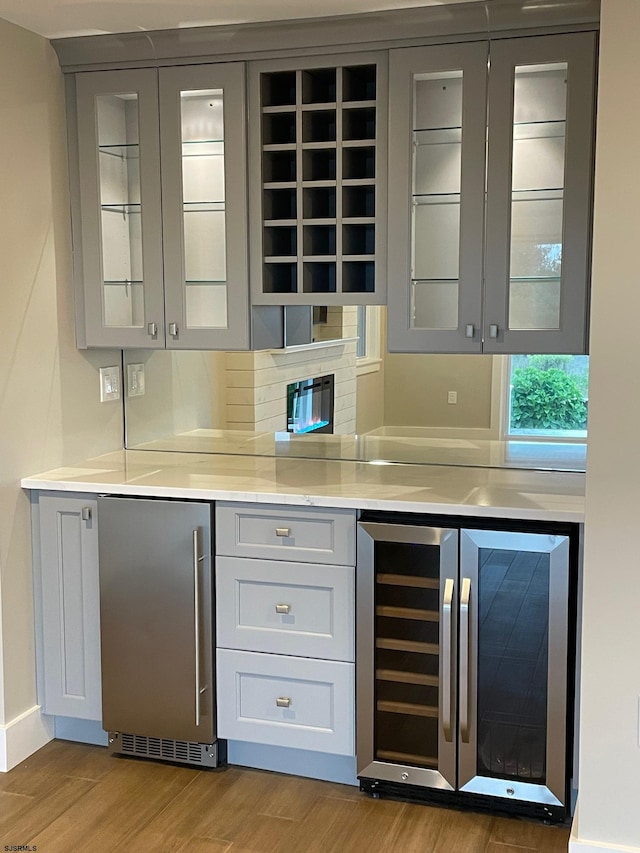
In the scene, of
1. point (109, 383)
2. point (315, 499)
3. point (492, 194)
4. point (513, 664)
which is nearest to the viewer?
point (513, 664)

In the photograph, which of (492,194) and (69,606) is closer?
(492,194)

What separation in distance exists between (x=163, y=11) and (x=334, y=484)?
1.53 metres

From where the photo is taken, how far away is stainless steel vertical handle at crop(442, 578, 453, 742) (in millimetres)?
2771

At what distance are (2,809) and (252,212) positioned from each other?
6.65ft

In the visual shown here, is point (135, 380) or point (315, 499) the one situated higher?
point (135, 380)

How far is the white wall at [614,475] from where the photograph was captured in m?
2.26

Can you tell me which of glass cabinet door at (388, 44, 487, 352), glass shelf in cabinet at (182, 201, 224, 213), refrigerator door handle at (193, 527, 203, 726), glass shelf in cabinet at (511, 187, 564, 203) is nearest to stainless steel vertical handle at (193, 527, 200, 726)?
refrigerator door handle at (193, 527, 203, 726)

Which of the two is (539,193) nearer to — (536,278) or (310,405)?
(536,278)

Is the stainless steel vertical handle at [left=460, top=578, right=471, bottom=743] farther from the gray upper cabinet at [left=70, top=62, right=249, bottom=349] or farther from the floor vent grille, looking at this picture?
the gray upper cabinet at [left=70, top=62, right=249, bottom=349]

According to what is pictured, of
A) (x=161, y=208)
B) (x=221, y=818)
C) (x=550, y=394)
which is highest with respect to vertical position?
(x=161, y=208)

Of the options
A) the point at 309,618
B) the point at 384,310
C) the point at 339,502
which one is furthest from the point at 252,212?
the point at 309,618

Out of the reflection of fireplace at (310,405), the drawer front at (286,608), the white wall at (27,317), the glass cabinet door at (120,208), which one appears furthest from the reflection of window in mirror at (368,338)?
the white wall at (27,317)

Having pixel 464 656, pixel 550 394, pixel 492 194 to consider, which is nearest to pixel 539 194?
pixel 492 194

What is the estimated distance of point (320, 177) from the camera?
3281 mm
